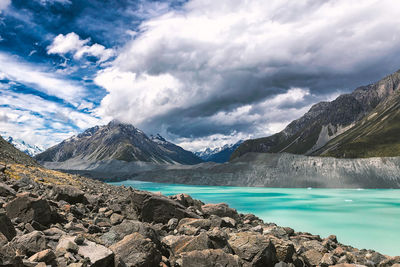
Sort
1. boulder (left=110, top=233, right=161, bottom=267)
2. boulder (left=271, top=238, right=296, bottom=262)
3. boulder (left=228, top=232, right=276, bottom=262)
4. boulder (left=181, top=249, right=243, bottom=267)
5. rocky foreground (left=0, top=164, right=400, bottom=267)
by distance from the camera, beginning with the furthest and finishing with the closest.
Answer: boulder (left=271, top=238, right=296, bottom=262) → boulder (left=228, top=232, right=276, bottom=262) → boulder (left=181, top=249, right=243, bottom=267) → boulder (left=110, top=233, right=161, bottom=267) → rocky foreground (left=0, top=164, right=400, bottom=267)

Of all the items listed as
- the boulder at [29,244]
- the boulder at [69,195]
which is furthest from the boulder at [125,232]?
the boulder at [69,195]

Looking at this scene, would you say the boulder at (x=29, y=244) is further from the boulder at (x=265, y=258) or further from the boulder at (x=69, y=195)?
the boulder at (x=69, y=195)

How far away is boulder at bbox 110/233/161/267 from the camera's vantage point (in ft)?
29.6

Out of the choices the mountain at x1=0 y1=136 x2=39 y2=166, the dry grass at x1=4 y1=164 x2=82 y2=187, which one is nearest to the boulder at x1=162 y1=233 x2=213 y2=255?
the dry grass at x1=4 y1=164 x2=82 y2=187

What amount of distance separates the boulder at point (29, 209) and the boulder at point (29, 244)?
11.6 ft

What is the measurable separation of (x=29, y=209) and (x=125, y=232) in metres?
4.44

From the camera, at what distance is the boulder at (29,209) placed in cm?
1166

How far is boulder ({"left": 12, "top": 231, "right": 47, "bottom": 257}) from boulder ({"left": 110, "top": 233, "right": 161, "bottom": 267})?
222cm

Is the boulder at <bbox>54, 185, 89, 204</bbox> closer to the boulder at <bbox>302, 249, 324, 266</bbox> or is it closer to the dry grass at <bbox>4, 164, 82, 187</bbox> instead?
the dry grass at <bbox>4, 164, 82, 187</bbox>

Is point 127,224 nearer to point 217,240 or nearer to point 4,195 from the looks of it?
point 217,240

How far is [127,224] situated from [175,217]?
19.9 ft

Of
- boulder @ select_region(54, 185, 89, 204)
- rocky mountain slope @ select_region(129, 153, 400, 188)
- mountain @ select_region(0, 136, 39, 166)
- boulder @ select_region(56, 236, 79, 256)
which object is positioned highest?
mountain @ select_region(0, 136, 39, 166)

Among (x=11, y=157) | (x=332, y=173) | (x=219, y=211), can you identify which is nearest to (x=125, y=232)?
(x=219, y=211)

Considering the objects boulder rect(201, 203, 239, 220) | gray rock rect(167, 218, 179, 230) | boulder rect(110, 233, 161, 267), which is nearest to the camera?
boulder rect(110, 233, 161, 267)
